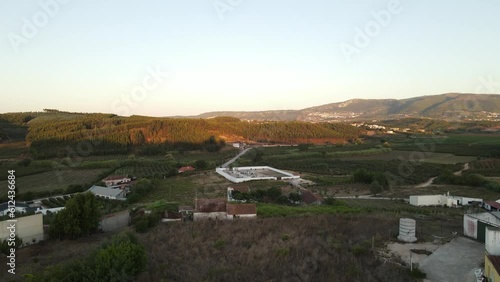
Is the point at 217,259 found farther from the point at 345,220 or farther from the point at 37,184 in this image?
the point at 37,184

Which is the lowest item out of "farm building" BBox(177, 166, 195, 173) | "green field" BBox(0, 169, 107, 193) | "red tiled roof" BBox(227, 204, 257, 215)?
"green field" BBox(0, 169, 107, 193)

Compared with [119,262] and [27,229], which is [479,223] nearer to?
[119,262]

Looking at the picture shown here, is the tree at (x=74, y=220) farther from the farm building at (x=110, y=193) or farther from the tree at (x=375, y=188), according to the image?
the tree at (x=375, y=188)

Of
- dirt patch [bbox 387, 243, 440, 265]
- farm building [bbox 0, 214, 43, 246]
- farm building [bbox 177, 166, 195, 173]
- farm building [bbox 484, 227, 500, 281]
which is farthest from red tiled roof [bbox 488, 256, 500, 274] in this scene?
farm building [bbox 177, 166, 195, 173]

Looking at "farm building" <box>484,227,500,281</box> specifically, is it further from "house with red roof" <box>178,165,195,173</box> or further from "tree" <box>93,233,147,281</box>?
"house with red roof" <box>178,165,195,173</box>

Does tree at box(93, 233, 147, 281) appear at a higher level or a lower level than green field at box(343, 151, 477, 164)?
higher

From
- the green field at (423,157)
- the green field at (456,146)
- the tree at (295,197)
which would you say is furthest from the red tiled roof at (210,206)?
the green field at (456,146)

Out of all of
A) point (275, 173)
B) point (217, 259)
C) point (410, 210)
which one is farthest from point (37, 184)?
point (410, 210)

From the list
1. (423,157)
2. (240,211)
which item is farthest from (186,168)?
(423,157)
